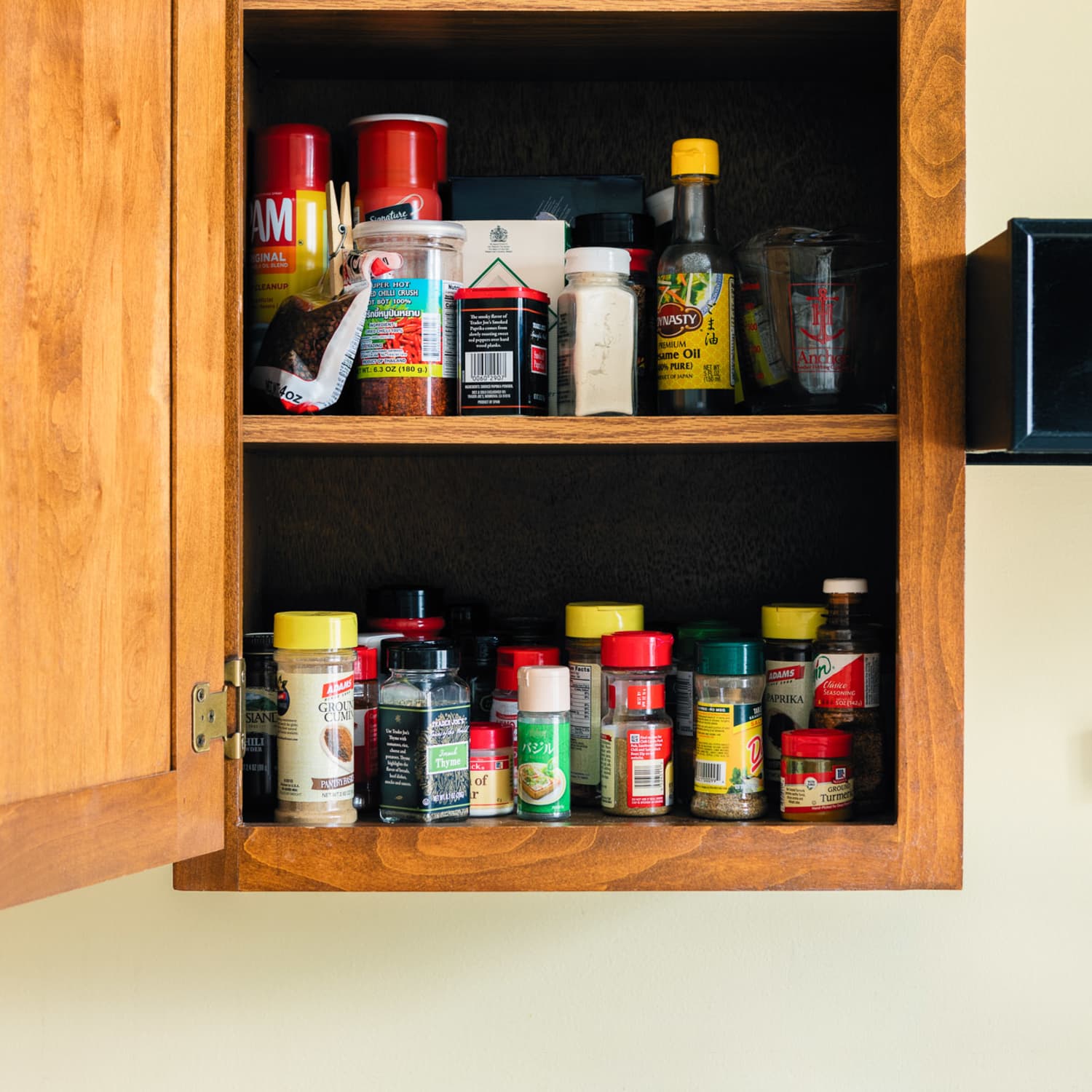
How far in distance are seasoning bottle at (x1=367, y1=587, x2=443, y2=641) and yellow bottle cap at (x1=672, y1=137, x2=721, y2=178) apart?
0.44m

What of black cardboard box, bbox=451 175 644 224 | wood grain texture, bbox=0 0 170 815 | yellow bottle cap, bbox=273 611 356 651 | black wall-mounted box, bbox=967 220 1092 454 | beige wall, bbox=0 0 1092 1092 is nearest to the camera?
wood grain texture, bbox=0 0 170 815

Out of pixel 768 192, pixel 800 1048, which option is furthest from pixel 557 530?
pixel 800 1048

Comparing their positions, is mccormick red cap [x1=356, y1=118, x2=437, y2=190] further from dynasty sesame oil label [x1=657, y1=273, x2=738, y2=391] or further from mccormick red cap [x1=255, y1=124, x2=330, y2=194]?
dynasty sesame oil label [x1=657, y1=273, x2=738, y2=391]

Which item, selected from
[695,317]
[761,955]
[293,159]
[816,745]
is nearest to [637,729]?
[816,745]

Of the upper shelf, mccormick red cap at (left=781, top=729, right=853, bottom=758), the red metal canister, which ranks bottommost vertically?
mccormick red cap at (left=781, top=729, right=853, bottom=758)

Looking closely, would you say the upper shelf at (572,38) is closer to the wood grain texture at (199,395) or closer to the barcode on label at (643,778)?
the wood grain texture at (199,395)

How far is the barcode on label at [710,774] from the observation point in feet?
3.21

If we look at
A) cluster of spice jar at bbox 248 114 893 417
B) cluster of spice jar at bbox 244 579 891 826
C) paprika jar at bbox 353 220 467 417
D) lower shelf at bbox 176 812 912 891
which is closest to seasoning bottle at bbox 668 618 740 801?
cluster of spice jar at bbox 244 579 891 826

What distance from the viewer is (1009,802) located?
4.18 ft

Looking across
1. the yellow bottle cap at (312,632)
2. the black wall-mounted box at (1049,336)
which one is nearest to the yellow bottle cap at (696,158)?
the black wall-mounted box at (1049,336)

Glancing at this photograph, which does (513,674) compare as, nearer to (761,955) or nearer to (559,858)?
(559,858)

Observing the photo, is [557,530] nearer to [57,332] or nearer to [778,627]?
[778,627]

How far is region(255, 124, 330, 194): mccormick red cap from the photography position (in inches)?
41.0

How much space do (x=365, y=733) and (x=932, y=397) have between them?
1.81 feet
